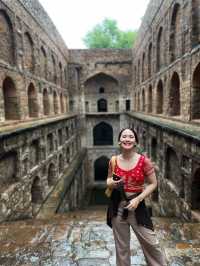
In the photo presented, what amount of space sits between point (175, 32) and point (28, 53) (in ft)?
20.1

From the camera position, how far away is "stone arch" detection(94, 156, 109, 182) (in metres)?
22.7

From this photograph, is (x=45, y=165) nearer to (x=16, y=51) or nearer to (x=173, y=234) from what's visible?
(x=16, y=51)

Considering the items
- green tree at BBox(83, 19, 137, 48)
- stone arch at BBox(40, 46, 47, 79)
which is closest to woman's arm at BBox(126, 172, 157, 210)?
stone arch at BBox(40, 46, 47, 79)

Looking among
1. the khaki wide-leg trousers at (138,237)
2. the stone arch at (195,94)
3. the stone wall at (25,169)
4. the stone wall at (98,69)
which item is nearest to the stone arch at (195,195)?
the stone arch at (195,94)

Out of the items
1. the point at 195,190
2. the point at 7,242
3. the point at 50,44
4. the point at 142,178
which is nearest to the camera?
the point at 142,178

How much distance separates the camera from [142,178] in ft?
7.60

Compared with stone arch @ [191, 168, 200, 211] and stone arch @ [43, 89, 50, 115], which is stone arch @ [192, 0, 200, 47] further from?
stone arch @ [43, 89, 50, 115]

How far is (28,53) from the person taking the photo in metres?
10.1

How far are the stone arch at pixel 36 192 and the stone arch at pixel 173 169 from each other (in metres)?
5.01

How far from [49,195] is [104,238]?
7089mm

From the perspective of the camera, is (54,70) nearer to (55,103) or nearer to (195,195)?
(55,103)

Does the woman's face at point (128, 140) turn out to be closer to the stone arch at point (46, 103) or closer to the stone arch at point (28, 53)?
the stone arch at point (28, 53)

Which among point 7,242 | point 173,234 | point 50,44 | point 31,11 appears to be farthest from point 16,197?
point 50,44

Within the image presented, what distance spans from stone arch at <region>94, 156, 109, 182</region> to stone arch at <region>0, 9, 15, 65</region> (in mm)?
15683
